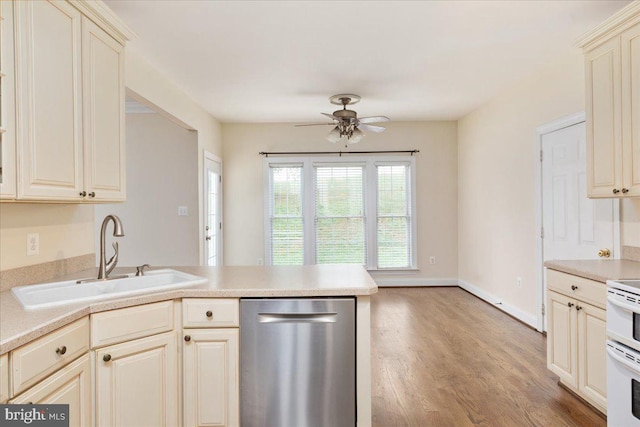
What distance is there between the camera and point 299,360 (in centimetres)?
195

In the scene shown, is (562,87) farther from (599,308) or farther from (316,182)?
(316,182)

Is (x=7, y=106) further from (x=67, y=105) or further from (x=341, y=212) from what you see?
(x=341, y=212)

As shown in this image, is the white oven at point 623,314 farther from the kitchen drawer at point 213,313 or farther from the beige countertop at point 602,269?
the kitchen drawer at point 213,313

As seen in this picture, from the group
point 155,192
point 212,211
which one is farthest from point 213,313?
point 212,211

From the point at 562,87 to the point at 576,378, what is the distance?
2.53 metres

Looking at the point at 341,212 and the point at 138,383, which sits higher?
the point at 341,212

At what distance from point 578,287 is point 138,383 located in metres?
2.57

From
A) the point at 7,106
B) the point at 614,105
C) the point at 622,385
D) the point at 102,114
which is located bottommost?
the point at 622,385

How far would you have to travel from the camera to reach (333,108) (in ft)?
17.0

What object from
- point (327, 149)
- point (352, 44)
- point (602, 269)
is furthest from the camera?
point (327, 149)

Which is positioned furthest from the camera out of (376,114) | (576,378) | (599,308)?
(376,114)

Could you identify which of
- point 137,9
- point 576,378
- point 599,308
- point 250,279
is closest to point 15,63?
point 137,9

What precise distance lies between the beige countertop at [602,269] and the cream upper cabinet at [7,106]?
301 cm

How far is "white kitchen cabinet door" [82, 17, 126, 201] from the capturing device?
2.04 metres
